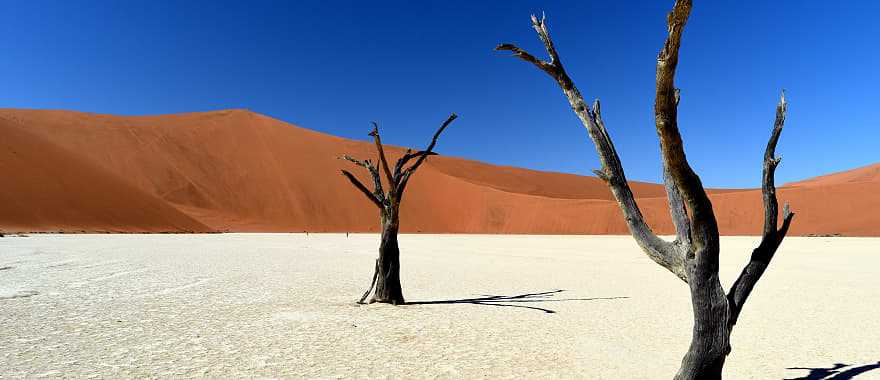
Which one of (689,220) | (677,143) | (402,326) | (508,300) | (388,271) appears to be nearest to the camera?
(677,143)

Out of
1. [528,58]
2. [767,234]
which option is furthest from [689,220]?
[528,58]

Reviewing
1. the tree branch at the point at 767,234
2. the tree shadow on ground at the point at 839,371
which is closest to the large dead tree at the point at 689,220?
the tree branch at the point at 767,234

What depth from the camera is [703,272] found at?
3914mm

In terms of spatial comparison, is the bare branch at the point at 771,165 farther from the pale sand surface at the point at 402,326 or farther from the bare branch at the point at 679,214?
the pale sand surface at the point at 402,326

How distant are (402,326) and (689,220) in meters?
4.64

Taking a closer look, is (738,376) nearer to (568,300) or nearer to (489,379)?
(489,379)

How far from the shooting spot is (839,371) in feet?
18.0

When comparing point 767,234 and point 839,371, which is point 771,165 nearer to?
point 767,234

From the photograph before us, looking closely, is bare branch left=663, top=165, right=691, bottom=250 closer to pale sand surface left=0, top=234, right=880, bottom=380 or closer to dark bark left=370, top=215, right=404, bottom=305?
pale sand surface left=0, top=234, right=880, bottom=380

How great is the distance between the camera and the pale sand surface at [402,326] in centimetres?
558

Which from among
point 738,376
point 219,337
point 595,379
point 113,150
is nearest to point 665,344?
point 738,376

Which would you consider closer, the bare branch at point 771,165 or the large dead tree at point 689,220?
the large dead tree at point 689,220

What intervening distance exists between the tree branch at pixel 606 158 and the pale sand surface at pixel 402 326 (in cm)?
169

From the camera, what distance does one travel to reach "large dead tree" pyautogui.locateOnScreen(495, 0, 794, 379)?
3.58 m
